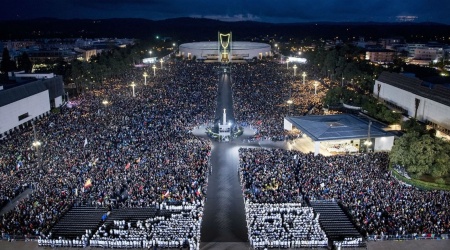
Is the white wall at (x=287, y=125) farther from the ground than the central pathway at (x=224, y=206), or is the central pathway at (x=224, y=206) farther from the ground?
the white wall at (x=287, y=125)

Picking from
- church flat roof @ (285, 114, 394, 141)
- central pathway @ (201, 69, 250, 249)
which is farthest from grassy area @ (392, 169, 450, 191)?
central pathway @ (201, 69, 250, 249)

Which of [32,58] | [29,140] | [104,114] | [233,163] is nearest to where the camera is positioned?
[233,163]

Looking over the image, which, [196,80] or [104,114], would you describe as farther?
[196,80]

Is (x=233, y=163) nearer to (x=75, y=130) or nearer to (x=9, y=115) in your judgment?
(x=75, y=130)

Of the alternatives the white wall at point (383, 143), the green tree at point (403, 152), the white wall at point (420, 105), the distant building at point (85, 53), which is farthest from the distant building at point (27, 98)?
the distant building at point (85, 53)

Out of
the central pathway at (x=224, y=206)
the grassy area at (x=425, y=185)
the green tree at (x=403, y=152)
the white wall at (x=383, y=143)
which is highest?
the green tree at (x=403, y=152)

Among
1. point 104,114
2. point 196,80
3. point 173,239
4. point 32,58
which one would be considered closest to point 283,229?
point 173,239

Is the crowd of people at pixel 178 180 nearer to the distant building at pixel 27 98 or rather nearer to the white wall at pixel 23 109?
the white wall at pixel 23 109
